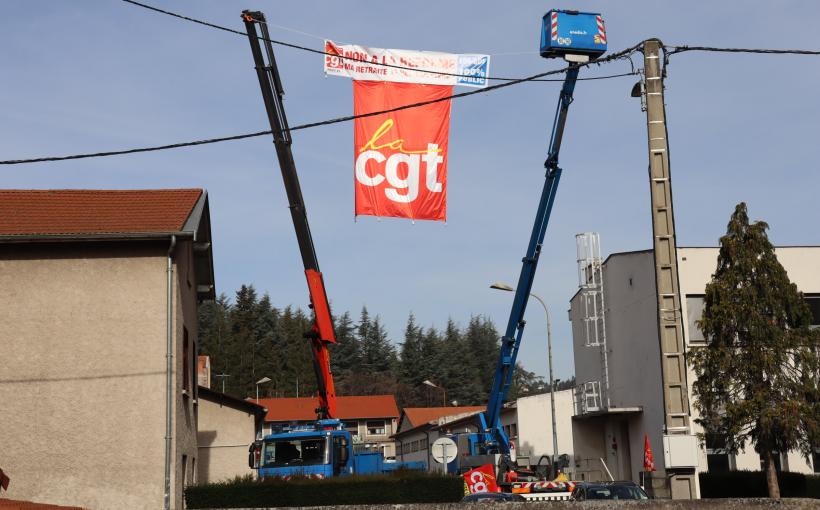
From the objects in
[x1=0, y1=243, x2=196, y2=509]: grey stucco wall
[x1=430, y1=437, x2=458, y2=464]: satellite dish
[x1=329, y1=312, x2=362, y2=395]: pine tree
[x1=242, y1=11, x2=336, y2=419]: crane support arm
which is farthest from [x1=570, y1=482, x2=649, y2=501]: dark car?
[x1=329, y1=312, x2=362, y2=395]: pine tree

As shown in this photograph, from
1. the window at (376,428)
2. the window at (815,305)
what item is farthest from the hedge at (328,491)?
the window at (376,428)

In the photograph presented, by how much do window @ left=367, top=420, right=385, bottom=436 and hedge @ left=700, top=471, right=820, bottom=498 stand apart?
79.6 meters

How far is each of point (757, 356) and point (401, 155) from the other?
29.0 ft

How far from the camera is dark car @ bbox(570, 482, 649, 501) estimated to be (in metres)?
20.4

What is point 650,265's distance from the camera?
123 ft

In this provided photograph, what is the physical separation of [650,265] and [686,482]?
24.0 meters

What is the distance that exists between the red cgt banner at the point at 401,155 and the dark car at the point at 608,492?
673cm

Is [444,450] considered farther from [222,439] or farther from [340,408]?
[340,408]

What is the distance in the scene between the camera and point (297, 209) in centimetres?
2430

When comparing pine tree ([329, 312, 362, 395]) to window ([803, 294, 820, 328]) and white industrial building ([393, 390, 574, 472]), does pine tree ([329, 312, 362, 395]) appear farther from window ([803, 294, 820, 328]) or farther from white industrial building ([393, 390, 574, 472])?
window ([803, 294, 820, 328])

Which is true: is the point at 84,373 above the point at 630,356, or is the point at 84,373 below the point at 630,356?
below

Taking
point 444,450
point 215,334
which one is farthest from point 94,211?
point 215,334

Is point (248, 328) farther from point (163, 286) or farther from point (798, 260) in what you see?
point (163, 286)

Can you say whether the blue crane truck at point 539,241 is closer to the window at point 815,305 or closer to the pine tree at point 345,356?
the window at point 815,305
